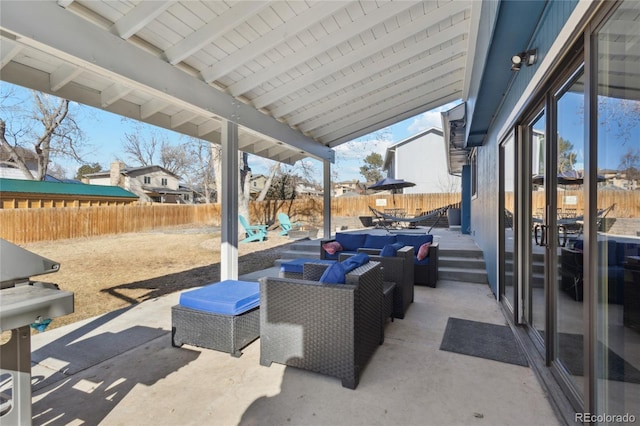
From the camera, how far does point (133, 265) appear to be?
6.79 metres

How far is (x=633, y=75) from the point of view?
1.14 m

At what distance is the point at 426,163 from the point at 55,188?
734 inches

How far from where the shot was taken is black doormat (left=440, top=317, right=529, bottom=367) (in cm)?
251

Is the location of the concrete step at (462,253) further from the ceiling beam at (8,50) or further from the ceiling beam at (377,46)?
the ceiling beam at (8,50)

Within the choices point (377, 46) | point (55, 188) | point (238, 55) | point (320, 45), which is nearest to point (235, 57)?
point (238, 55)

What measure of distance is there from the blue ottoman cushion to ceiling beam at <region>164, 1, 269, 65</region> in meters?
2.32

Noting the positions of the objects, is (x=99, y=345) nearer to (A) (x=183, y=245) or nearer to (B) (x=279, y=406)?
(B) (x=279, y=406)

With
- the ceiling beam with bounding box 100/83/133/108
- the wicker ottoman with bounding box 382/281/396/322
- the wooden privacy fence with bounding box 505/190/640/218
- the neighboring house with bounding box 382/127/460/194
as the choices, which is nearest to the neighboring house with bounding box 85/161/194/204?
the neighboring house with bounding box 382/127/460/194

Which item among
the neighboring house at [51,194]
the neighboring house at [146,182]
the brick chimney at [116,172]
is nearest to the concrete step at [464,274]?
the neighboring house at [51,194]

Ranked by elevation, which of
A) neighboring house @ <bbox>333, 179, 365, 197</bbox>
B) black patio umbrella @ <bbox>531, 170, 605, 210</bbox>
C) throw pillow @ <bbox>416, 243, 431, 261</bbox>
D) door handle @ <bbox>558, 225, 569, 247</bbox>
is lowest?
throw pillow @ <bbox>416, 243, 431, 261</bbox>

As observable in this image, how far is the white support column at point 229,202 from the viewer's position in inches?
163

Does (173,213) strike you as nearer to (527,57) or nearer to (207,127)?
(207,127)

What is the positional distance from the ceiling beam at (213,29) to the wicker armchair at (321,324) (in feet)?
7.47

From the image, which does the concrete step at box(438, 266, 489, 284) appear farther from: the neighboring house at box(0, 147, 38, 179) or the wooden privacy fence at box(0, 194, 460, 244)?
the neighboring house at box(0, 147, 38, 179)
